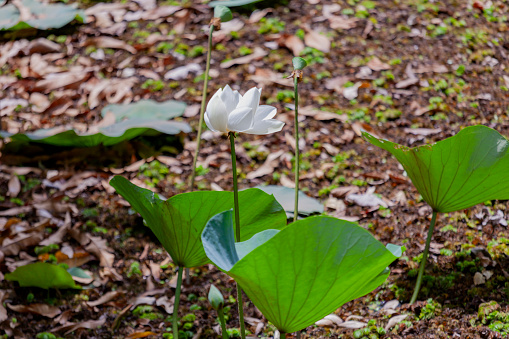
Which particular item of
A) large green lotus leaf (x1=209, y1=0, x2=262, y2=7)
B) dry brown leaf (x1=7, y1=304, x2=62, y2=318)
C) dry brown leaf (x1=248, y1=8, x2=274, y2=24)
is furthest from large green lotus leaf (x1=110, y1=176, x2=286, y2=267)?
dry brown leaf (x1=248, y1=8, x2=274, y2=24)

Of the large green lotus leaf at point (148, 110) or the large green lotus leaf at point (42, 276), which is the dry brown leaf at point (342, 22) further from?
the large green lotus leaf at point (42, 276)

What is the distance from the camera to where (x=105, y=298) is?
1.72 m

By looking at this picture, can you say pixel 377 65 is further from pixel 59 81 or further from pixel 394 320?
pixel 59 81

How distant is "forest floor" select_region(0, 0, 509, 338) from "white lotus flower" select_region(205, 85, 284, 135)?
70cm

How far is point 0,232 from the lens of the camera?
1.94m

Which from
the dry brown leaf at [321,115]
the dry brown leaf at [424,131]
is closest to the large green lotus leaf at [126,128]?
the dry brown leaf at [321,115]

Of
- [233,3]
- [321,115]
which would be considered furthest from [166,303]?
[233,3]

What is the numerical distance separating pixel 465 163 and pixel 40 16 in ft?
9.84

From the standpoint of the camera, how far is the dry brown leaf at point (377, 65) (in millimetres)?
2686

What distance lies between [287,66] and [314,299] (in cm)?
198

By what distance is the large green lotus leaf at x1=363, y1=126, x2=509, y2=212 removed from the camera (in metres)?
1.29

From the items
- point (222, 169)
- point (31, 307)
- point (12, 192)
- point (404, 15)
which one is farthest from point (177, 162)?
point (404, 15)

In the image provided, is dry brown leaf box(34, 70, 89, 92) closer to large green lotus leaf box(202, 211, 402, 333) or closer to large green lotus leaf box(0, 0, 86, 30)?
large green lotus leaf box(0, 0, 86, 30)

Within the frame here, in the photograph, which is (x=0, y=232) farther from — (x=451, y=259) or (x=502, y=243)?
(x=502, y=243)
